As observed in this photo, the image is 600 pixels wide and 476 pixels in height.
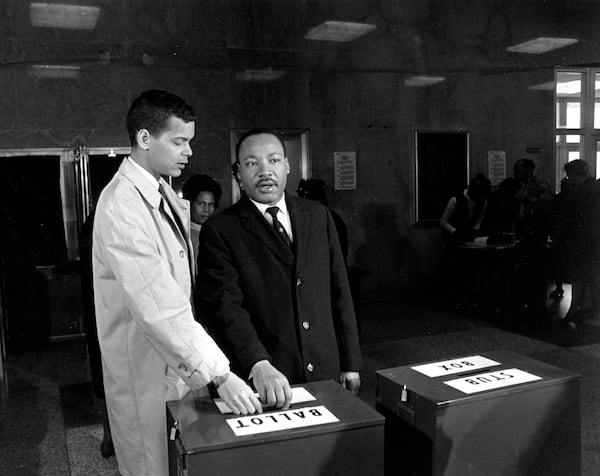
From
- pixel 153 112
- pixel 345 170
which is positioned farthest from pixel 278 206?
pixel 345 170

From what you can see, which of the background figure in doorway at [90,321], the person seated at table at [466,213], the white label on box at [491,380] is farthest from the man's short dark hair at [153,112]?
the person seated at table at [466,213]

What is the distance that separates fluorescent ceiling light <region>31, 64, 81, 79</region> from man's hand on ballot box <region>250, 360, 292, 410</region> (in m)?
4.28

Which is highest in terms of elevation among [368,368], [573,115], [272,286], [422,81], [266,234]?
[422,81]

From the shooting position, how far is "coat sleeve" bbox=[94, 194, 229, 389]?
4.18 ft

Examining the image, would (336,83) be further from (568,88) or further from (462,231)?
(568,88)

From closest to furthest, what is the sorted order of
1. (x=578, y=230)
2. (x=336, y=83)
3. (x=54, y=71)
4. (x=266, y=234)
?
1. (x=266, y=234)
2. (x=578, y=230)
3. (x=54, y=71)
4. (x=336, y=83)

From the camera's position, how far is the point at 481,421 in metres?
1.26

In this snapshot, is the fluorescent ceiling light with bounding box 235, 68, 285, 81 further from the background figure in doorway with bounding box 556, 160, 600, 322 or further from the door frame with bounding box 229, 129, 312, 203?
the background figure in doorway with bounding box 556, 160, 600, 322

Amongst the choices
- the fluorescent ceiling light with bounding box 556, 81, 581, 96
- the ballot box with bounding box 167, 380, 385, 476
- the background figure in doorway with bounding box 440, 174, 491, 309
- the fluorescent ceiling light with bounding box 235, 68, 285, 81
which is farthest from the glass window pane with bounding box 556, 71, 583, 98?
the ballot box with bounding box 167, 380, 385, 476

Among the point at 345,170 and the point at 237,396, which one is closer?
the point at 237,396

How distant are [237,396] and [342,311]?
0.72m

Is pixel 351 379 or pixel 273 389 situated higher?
pixel 273 389

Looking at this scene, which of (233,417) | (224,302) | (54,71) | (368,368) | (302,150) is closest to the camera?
(233,417)

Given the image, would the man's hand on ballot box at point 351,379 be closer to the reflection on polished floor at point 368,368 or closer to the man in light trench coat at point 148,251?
the man in light trench coat at point 148,251
